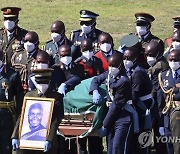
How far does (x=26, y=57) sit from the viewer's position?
12.4 m

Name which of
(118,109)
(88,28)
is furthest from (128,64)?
(88,28)

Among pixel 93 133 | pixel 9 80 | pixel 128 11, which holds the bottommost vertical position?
pixel 128 11

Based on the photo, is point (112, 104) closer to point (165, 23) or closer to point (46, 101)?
point (46, 101)

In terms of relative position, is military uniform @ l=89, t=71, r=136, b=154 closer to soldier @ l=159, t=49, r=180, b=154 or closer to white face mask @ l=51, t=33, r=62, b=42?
soldier @ l=159, t=49, r=180, b=154

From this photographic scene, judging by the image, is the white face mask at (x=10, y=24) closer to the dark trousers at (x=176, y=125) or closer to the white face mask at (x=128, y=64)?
the white face mask at (x=128, y=64)

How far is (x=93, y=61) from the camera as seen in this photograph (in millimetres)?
12242

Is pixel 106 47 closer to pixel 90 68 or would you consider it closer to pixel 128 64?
pixel 90 68

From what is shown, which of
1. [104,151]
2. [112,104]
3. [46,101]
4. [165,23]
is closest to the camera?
[46,101]

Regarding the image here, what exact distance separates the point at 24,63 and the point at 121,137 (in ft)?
7.59

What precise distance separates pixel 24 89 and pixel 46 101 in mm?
1852

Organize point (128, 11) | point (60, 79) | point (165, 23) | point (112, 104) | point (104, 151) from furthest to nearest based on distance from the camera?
point (128, 11)
point (165, 23)
point (104, 151)
point (60, 79)
point (112, 104)

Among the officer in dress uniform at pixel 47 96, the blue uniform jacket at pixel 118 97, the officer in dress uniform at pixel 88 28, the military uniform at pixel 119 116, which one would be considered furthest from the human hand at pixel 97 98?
the officer in dress uniform at pixel 88 28

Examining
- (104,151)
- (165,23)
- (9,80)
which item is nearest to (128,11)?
(165,23)

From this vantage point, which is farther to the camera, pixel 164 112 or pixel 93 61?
pixel 93 61
